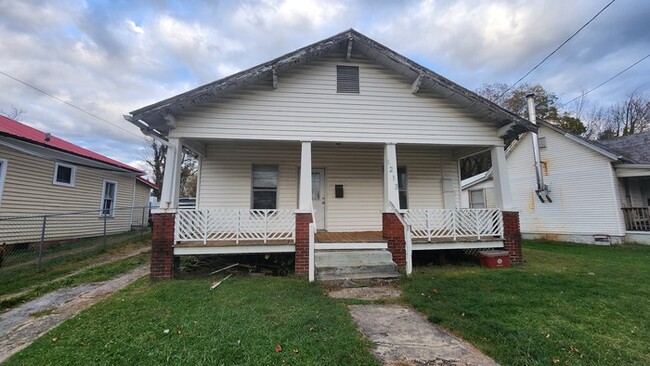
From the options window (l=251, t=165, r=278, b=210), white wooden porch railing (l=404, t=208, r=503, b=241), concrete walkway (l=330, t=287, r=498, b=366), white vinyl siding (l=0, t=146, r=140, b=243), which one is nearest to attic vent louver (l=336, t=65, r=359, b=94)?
window (l=251, t=165, r=278, b=210)

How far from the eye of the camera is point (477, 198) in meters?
18.1

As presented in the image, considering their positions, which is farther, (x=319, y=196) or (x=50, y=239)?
(x=50, y=239)

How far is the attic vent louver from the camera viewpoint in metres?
7.55

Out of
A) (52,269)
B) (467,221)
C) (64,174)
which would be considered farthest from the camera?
(64,174)

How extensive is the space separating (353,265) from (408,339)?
2.75 metres

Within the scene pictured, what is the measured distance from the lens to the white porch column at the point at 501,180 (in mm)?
7547

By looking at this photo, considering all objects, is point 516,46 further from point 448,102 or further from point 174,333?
point 174,333

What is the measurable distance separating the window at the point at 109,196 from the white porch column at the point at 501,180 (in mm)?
16187

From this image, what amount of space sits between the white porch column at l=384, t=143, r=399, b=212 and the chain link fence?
29.4 feet

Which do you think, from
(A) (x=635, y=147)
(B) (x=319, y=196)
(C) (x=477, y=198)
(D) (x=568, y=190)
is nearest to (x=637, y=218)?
(D) (x=568, y=190)

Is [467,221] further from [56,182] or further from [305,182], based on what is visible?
[56,182]

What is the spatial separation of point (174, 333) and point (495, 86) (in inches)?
1152

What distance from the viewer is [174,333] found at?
3.39m

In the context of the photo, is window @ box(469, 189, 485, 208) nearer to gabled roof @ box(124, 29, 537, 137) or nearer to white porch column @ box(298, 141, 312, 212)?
gabled roof @ box(124, 29, 537, 137)
